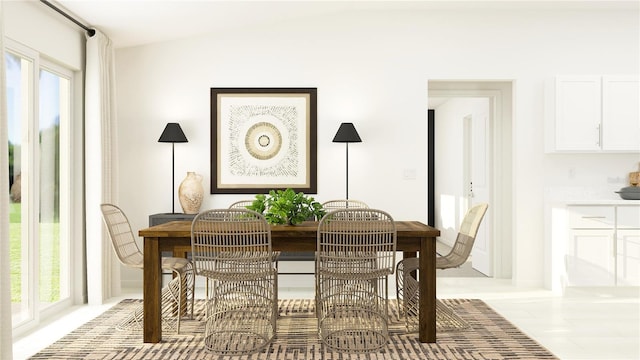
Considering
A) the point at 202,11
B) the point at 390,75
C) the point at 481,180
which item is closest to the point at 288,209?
the point at 202,11

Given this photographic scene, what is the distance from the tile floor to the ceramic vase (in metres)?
0.99

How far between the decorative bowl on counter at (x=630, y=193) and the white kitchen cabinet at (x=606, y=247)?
9.4 inches

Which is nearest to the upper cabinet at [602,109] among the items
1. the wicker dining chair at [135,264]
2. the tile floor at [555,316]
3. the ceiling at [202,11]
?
the ceiling at [202,11]

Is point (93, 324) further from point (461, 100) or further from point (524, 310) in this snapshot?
point (461, 100)

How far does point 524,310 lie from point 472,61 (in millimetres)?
2549

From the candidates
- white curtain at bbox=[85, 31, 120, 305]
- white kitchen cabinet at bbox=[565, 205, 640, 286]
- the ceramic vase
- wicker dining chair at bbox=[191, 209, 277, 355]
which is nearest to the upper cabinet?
white kitchen cabinet at bbox=[565, 205, 640, 286]

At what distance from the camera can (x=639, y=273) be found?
507 cm

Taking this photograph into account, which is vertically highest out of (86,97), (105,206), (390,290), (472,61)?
(472,61)

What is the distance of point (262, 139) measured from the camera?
561cm

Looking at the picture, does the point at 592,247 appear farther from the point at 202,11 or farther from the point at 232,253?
the point at 202,11

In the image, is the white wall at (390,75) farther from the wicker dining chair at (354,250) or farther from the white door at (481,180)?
the wicker dining chair at (354,250)

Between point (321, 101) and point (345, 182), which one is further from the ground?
point (321, 101)

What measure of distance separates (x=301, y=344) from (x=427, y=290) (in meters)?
0.92

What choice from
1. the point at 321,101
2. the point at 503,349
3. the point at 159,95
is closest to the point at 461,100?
the point at 321,101
